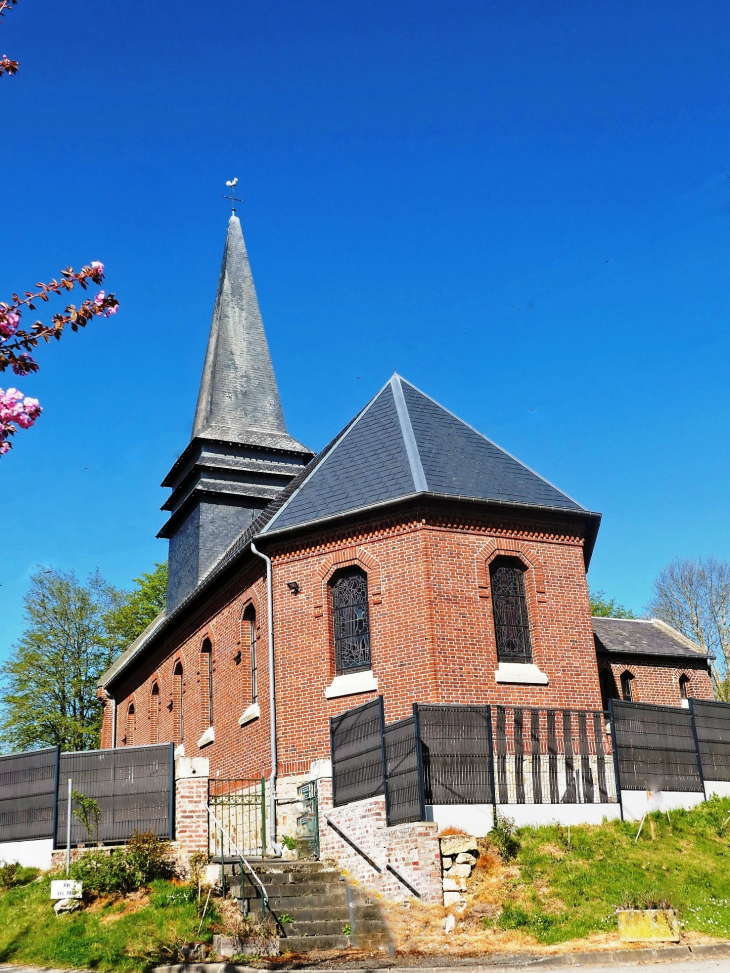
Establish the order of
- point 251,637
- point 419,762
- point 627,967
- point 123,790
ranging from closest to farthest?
point 627,967, point 419,762, point 123,790, point 251,637

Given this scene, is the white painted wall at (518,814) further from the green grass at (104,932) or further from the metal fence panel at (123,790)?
the metal fence panel at (123,790)

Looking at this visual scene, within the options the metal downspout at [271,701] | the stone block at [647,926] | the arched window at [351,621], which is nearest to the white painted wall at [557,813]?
the stone block at [647,926]

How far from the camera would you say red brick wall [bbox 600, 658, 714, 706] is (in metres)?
28.2

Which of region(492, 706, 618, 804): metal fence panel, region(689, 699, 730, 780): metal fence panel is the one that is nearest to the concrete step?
region(492, 706, 618, 804): metal fence panel

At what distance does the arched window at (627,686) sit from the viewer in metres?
28.1

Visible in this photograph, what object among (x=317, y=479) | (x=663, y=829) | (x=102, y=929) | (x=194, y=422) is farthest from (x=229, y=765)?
(x=194, y=422)

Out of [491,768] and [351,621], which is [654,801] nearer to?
[491,768]

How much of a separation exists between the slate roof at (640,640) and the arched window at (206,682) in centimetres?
1064

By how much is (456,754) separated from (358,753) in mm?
1839

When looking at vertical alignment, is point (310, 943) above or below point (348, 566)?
below

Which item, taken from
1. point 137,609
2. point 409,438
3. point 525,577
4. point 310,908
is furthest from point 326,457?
point 137,609

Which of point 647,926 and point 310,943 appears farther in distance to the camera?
point 310,943

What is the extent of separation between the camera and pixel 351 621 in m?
19.0

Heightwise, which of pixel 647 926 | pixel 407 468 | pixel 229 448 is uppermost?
pixel 229 448
